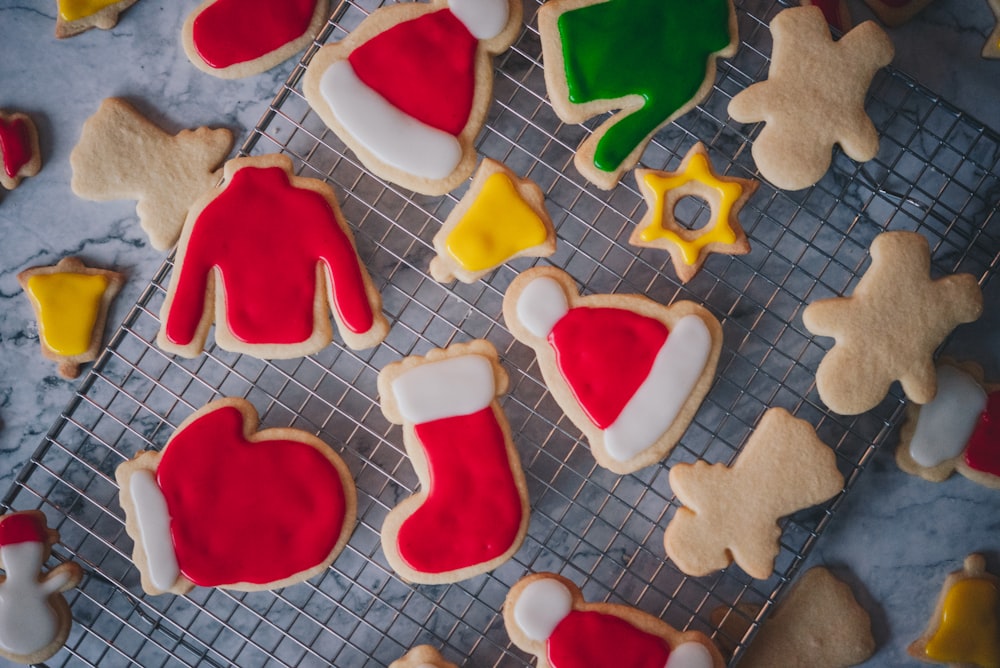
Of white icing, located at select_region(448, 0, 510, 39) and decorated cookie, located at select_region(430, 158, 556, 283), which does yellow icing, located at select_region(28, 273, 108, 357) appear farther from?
white icing, located at select_region(448, 0, 510, 39)

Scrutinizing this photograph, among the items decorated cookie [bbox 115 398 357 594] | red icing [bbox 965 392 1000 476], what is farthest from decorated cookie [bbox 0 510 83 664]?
red icing [bbox 965 392 1000 476]

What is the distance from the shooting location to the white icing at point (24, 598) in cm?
172

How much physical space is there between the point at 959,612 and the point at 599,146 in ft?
4.44

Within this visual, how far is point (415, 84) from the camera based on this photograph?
1675mm

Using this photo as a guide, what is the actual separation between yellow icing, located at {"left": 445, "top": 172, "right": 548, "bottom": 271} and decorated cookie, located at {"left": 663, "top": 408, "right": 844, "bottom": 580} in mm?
622

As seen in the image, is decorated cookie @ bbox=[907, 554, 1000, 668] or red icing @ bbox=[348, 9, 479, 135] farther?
decorated cookie @ bbox=[907, 554, 1000, 668]

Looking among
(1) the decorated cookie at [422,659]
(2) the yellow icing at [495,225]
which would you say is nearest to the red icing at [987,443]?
(2) the yellow icing at [495,225]

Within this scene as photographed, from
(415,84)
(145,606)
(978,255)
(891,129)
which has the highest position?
(891,129)

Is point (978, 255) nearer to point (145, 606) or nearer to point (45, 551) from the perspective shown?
point (145, 606)

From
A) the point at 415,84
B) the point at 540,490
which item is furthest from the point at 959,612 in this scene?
the point at 415,84

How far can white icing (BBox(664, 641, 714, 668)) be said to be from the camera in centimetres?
168

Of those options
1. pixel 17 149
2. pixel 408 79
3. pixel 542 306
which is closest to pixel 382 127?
pixel 408 79

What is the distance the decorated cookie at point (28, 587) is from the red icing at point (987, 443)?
79.3 inches

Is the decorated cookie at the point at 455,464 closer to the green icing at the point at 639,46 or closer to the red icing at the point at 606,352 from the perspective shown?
the red icing at the point at 606,352
